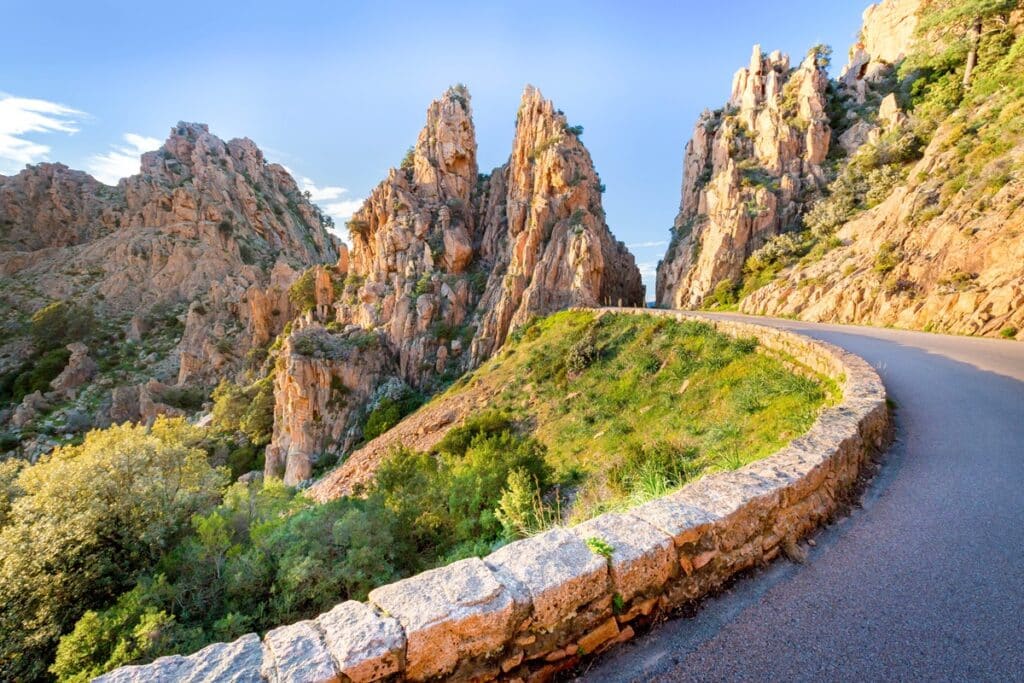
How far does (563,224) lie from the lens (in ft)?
120

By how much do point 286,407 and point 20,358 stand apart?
138 feet

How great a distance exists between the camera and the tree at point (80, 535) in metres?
6.05

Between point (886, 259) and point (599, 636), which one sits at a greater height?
point (886, 259)

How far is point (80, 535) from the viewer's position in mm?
7188

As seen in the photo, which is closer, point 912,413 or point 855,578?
point 855,578

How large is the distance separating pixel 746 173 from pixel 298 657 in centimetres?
4409

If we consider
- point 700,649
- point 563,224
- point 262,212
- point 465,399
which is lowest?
point 465,399

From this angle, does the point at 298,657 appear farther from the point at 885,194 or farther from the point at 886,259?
the point at 885,194

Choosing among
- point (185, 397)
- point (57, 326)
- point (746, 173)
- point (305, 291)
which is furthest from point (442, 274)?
point (57, 326)

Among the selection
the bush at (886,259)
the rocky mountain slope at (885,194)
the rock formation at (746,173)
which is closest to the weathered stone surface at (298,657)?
the rocky mountain slope at (885,194)

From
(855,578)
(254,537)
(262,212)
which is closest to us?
(855,578)

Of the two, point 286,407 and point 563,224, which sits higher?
point 563,224

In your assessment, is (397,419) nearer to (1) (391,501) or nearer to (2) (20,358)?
(1) (391,501)

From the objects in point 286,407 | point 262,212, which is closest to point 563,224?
point 286,407
